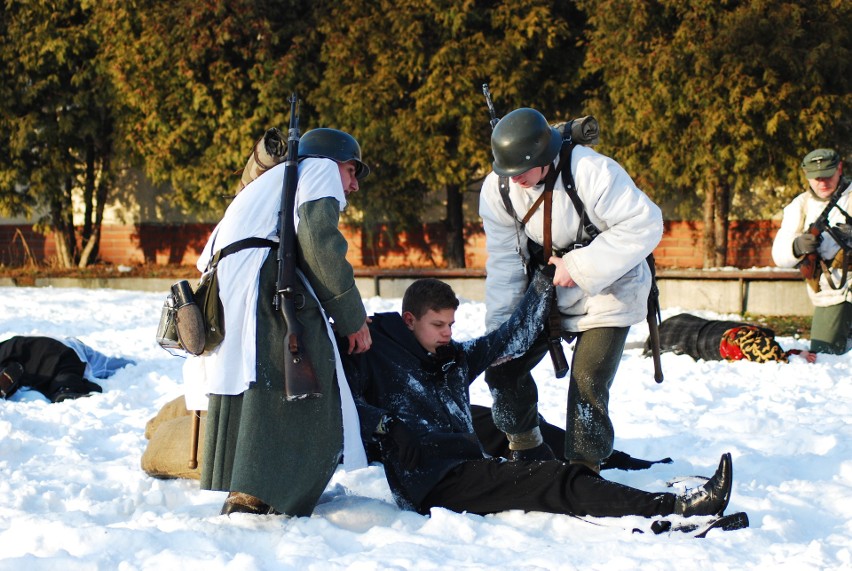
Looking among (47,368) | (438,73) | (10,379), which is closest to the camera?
(10,379)

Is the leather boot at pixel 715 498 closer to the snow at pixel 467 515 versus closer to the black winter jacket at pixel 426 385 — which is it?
the snow at pixel 467 515

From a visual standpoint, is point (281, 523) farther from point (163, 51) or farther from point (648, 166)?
point (163, 51)

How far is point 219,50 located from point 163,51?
842mm

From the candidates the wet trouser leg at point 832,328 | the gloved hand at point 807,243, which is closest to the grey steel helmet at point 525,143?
the gloved hand at point 807,243

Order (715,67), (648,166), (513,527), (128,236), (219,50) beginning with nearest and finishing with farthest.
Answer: (513,527) < (715,67) < (648,166) < (219,50) < (128,236)

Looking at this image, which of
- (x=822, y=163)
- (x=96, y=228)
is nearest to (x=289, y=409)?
(x=822, y=163)

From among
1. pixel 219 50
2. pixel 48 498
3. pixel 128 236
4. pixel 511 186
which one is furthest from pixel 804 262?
pixel 128 236

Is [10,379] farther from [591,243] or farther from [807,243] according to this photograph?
[807,243]

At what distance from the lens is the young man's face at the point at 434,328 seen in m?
4.18

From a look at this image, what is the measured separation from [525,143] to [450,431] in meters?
1.19

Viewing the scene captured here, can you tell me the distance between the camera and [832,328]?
7863 mm

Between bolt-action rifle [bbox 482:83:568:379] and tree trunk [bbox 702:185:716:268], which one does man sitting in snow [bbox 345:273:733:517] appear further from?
tree trunk [bbox 702:185:716:268]

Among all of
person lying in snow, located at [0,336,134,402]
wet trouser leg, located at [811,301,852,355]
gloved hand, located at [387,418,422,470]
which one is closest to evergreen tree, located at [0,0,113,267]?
person lying in snow, located at [0,336,134,402]

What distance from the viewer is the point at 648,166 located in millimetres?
12828
